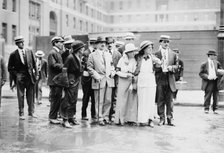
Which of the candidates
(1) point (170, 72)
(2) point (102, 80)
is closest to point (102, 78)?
(2) point (102, 80)

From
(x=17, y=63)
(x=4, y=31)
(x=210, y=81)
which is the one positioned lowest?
(x=210, y=81)

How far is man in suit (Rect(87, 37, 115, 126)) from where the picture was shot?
31.4 ft

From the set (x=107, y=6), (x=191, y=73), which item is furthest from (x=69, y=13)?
(x=191, y=73)

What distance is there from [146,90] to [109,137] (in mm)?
1926

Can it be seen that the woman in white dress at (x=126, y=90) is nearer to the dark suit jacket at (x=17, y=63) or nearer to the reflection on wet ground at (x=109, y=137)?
the reflection on wet ground at (x=109, y=137)

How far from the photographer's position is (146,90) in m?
9.24

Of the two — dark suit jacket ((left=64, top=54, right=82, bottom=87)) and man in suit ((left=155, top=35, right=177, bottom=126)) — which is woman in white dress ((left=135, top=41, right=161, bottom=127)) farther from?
dark suit jacket ((left=64, top=54, right=82, bottom=87))

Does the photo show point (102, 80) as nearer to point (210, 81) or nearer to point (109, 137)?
point (109, 137)

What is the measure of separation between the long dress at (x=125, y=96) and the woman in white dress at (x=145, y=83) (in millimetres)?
180

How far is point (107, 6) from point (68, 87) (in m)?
70.3

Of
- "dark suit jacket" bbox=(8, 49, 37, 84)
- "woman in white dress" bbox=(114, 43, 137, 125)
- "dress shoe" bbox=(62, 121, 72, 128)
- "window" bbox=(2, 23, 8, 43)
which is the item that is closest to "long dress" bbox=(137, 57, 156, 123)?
"woman in white dress" bbox=(114, 43, 137, 125)

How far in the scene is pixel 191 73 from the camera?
21266 mm

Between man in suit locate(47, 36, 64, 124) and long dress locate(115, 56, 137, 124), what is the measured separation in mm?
1466

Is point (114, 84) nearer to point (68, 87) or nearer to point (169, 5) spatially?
point (68, 87)
